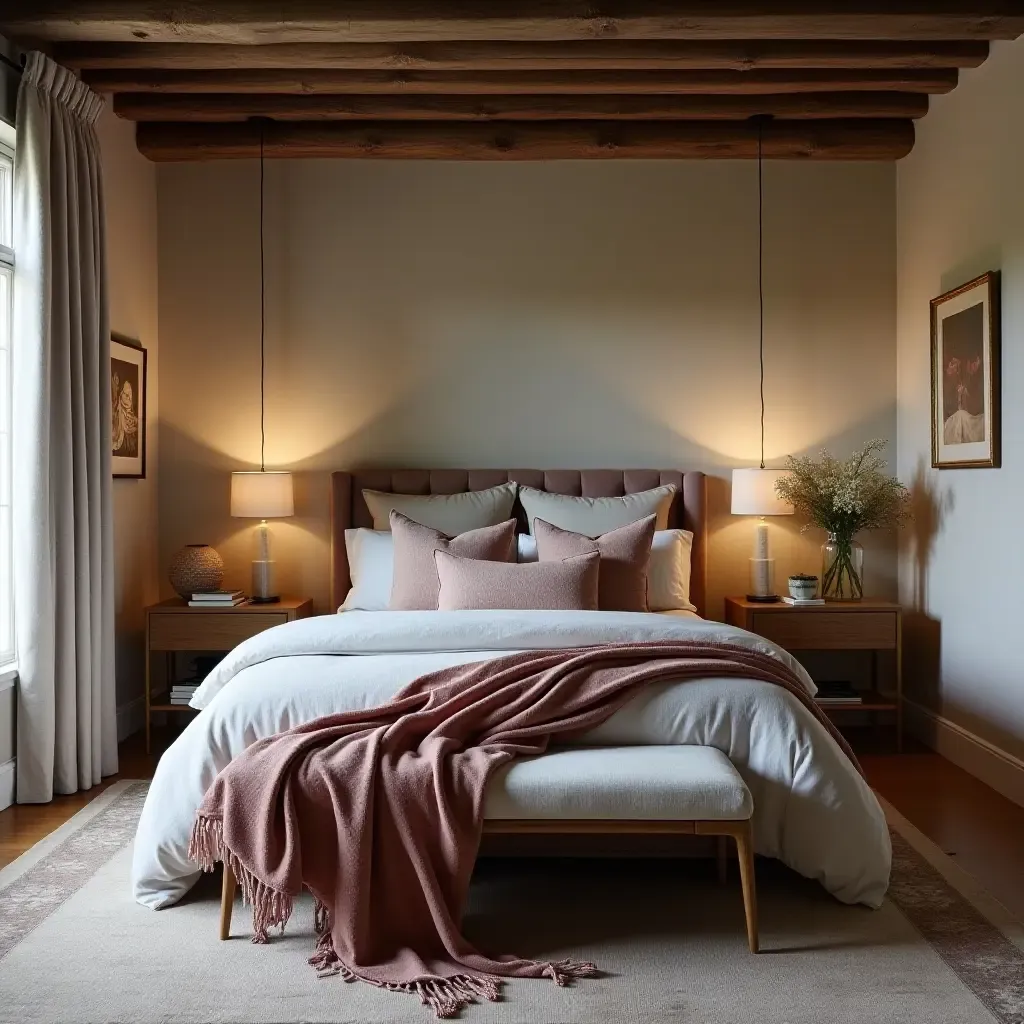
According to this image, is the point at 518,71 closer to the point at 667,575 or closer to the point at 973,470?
the point at 667,575

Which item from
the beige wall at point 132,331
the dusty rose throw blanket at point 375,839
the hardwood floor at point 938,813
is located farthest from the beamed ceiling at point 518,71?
the hardwood floor at point 938,813

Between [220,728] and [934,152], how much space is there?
4.16 m

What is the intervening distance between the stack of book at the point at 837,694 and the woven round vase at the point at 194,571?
291cm

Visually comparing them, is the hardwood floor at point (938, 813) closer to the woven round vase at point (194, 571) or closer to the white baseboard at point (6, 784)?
the white baseboard at point (6, 784)

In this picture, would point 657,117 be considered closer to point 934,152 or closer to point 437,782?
point 934,152

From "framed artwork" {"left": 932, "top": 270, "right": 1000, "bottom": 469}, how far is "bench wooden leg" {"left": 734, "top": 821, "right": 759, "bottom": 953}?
7.68ft

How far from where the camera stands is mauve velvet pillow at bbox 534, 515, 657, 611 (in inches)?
188

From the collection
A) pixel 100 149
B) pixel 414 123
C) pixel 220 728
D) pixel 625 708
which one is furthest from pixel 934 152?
pixel 220 728

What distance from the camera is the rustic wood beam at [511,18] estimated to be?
3.94 meters

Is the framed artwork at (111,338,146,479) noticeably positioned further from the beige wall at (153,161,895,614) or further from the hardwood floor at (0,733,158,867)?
the hardwood floor at (0,733,158,867)

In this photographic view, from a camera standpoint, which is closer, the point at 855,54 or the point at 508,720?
the point at 508,720

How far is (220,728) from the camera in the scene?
3.25 m

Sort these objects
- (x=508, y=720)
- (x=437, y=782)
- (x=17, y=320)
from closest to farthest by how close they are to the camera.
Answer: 1. (x=437, y=782)
2. (x=508, y=720)
3. (x=17, y=320)

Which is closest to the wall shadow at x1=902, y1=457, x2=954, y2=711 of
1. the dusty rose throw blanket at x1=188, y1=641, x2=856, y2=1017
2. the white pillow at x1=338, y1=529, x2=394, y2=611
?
the white pillow at x1=338, y1=529, x2=394, y2=611
